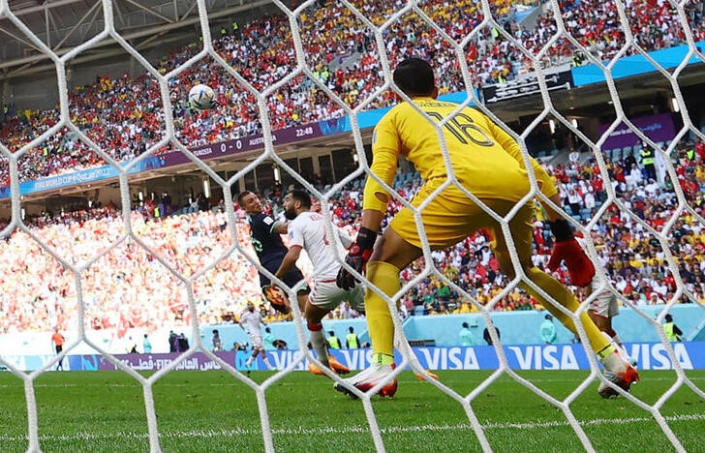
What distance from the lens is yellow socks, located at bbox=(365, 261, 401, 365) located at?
9.44ft

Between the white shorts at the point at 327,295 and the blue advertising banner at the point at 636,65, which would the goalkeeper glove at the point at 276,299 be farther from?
the blue advertising banner at the point at 636,65

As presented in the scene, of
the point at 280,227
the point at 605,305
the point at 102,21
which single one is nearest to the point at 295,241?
the point at 280,227

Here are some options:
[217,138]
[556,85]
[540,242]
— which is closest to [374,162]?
[540,242]

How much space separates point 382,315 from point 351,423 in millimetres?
411

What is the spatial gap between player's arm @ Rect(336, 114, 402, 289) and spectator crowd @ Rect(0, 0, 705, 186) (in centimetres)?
991

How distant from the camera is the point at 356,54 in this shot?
682 inches

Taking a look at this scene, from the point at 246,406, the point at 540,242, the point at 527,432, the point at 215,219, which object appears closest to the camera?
the point at 527,432

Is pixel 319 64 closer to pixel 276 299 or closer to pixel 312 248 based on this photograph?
pixel 276 299

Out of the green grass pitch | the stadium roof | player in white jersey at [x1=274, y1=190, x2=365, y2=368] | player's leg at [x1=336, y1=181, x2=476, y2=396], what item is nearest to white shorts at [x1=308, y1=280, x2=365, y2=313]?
player in white jersey at [x1=274, y1=190, x2=365, y2=368]

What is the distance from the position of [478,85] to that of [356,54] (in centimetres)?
378

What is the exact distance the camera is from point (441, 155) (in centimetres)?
Result: 290

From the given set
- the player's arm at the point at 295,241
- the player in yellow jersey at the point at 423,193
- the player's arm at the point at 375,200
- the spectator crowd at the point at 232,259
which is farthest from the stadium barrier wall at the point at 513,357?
the player's arm at the point at 375,200

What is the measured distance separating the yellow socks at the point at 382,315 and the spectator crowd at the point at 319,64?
995 cm

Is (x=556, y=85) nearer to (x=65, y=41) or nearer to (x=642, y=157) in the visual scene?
(x=642, y=157)
